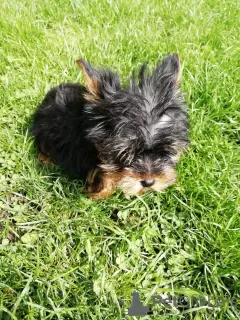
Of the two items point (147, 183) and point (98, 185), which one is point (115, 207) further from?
point (147, 183)

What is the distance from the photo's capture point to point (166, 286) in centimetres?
257

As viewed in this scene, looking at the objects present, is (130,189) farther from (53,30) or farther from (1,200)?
(53,30)

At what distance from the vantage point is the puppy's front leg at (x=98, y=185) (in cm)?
261

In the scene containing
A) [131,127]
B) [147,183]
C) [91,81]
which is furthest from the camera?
[147,183]

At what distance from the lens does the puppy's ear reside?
2264mm

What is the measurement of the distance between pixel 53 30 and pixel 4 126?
4.97 feet

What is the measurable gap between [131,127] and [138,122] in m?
0.05

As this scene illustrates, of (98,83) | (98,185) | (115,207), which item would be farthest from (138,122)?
(115,207)

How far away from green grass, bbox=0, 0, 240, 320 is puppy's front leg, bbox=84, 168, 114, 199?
0.11m

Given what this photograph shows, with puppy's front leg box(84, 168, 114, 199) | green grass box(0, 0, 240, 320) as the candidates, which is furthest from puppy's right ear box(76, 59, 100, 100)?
puppy's front leg box(84, 168, 114, 199)

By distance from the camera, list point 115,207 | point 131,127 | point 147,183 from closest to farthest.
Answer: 1. point 131,127
2. point 147,183
3. point 115,207

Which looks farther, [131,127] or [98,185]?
[98,185]

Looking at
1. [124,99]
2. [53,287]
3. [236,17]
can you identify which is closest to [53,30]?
[236,17]

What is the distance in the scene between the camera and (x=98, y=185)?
2.76m
